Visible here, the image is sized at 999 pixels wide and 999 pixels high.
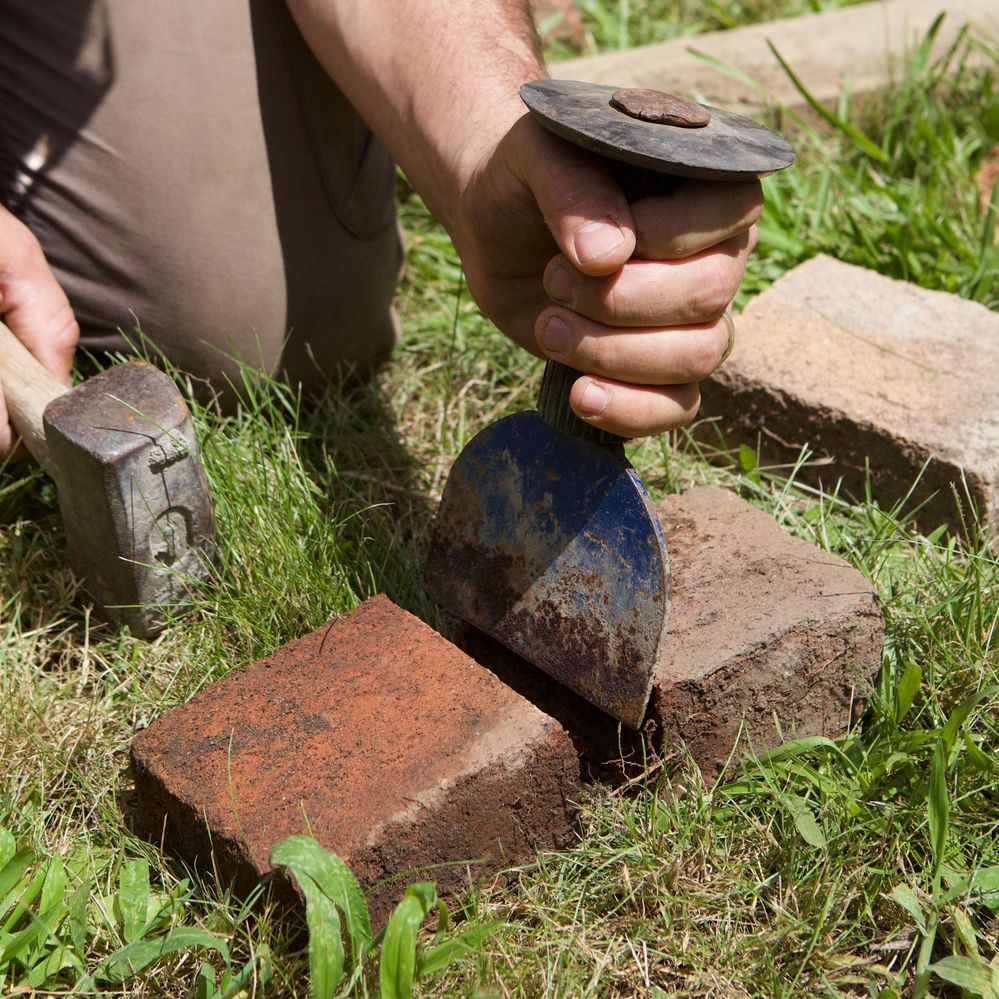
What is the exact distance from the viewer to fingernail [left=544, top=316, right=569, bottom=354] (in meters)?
1.69

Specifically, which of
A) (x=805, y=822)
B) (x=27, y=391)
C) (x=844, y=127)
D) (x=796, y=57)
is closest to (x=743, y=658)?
(x=805, y=822)

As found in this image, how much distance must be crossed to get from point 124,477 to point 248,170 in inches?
38.5

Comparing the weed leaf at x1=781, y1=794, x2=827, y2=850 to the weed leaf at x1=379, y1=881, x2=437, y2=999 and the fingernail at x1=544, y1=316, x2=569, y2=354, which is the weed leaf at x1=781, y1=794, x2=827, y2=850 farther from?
the fingernail at x1=544, y1=316, x2=569, y2=354

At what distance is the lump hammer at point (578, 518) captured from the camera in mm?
1511

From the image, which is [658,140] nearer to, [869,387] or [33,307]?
[869,387]

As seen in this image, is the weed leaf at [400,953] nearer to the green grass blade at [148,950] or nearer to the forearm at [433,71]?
the green grass blade at [148,950]

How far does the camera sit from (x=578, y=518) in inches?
70.1

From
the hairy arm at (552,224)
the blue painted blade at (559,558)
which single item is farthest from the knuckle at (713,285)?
the blue painted blade at (559,558)

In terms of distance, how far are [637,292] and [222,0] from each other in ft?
5.02

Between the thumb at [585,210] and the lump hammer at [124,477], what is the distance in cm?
84

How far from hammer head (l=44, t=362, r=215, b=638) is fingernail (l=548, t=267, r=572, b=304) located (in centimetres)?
77

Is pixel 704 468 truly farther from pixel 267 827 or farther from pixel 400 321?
pixel 267 827

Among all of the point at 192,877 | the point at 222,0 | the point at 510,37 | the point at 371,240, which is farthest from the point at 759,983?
the point at 222,0

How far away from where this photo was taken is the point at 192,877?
176cm
